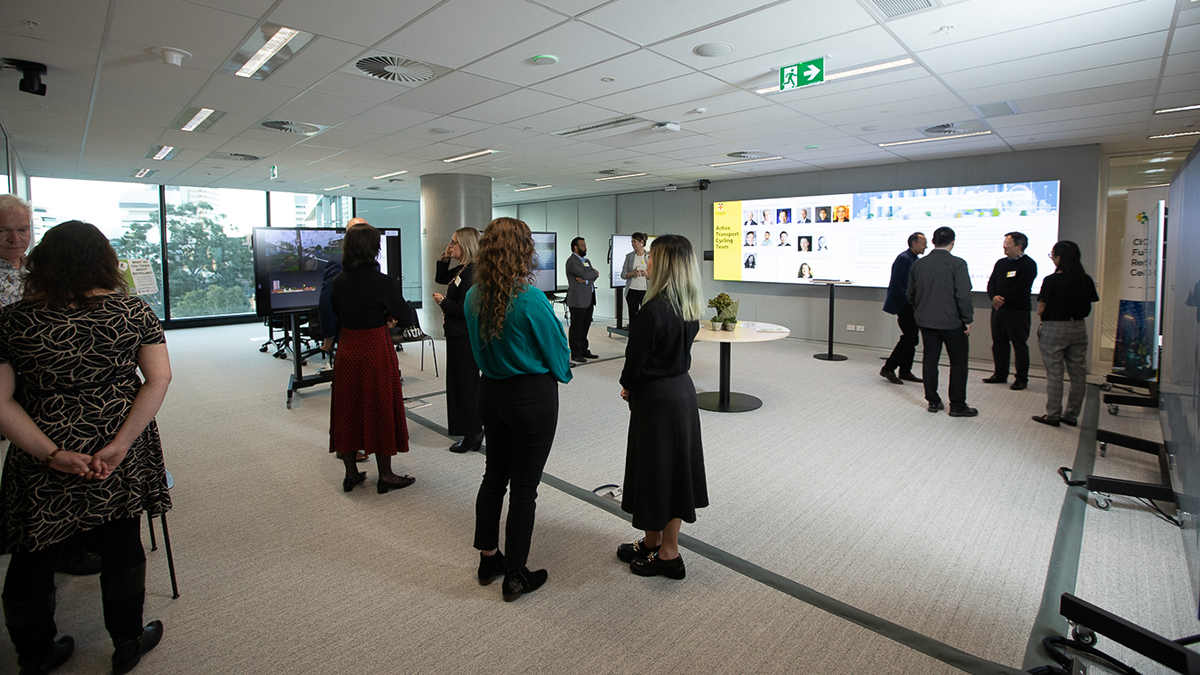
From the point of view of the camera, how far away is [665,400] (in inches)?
94.6

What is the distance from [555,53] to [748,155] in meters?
4.67

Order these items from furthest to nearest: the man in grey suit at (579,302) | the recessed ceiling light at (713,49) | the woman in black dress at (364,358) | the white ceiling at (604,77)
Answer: the man in grey suit at (579,302), the recessed ceiling light at (713,49), the woman in black dress at (364,358), the white ceiling at (604,77)

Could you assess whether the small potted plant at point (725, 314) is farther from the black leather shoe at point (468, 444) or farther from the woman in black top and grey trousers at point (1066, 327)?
the woman in black top and grey trousers at point (1066, 327)

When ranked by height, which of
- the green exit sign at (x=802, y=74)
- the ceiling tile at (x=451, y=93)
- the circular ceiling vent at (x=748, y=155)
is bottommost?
the green exit sign at (x=802, y=74)

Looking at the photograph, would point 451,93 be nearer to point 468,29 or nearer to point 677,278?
point 468,29

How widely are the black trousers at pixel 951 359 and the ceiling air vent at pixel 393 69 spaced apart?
15.2 feet

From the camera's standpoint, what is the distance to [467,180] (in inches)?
376

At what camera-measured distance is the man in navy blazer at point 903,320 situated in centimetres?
642

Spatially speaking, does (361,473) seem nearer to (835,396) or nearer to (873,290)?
(835,396)

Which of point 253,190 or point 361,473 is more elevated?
point 253,190

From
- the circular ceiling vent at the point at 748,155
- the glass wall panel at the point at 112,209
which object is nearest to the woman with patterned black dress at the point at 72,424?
the circular ceiling vent at the point at 748,155

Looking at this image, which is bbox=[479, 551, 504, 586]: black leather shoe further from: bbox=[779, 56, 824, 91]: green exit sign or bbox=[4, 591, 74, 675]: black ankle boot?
bbox=[779, 56, 824, 91]: green exit sign

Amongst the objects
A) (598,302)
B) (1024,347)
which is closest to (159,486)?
(1024,347)

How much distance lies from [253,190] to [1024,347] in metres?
13.1
